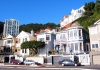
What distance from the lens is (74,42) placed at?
50750mm

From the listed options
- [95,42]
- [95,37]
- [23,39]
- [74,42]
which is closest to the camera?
[95,42]

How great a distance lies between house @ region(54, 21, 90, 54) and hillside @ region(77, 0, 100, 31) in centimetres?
658

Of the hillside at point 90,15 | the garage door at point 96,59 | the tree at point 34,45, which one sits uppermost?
the hillside at point 90,15

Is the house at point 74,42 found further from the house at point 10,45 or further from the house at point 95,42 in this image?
the house at point 10,45

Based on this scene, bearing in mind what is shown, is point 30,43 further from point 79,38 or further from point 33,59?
point 79,38

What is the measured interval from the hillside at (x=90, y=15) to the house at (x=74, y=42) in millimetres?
6582

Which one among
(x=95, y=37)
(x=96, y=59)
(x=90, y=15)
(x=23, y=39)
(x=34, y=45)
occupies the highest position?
(x=90, y=15)

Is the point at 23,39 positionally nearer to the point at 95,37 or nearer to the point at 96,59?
the point at 95,37

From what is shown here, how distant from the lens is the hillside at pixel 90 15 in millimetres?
57912

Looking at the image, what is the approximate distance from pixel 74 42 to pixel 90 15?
73.5 ft

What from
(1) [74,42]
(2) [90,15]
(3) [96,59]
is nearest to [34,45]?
(1) [74,42]

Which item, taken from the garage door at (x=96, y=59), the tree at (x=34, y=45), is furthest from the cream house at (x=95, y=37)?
the tree at (x=34, y=45)

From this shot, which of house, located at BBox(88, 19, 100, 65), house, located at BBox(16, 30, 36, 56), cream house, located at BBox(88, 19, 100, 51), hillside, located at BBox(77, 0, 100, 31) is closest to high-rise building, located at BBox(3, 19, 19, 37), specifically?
house, located at BBox(16, 30, 36, 56)

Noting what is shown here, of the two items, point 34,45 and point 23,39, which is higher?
point 23,39
